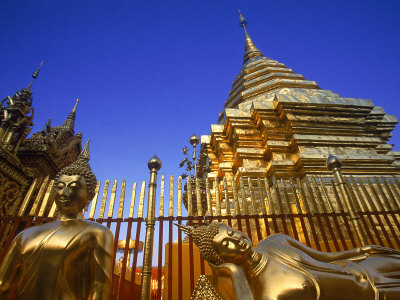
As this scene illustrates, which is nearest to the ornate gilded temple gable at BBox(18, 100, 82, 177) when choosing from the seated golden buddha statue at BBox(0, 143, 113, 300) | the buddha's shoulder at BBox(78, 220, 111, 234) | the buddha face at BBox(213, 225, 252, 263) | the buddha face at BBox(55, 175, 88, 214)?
the buddha face at BBox(55, 175, 88, 214)

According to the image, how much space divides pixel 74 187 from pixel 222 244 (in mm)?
1423

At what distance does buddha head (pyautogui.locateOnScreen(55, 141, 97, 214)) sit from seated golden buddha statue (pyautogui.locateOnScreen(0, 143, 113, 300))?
0.7 inches

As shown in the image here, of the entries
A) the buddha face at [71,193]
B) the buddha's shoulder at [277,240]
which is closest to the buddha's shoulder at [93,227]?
the buddha face at [71,193]

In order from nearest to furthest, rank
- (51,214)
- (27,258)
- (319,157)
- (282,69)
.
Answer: (27,258), (51,214), (319,157), (282,69)

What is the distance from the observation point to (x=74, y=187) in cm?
228

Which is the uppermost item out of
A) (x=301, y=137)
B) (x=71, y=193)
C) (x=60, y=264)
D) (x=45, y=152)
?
(x=45, y=152)

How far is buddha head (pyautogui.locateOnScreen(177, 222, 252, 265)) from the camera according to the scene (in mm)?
2184

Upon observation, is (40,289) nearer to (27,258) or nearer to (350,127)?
(27,258)

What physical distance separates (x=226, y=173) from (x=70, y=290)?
253 inches

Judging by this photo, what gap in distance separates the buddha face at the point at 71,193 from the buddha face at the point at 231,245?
1.28 metres

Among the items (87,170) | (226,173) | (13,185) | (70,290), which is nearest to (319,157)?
(226,173)

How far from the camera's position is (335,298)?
1.99 meters

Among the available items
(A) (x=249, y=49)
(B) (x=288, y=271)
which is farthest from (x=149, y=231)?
(A) (x=249, y=49)

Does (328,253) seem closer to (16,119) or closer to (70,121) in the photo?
(16,119)
